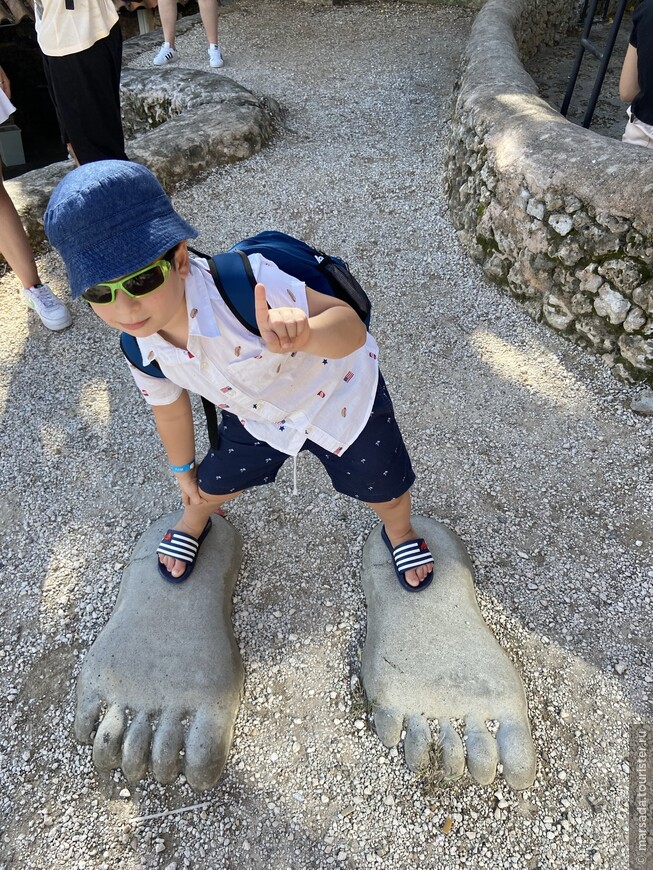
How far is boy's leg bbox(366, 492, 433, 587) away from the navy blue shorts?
0.13 m

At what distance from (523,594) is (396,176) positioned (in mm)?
2776

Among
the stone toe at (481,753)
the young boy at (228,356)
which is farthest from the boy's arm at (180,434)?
the stone toe at (481,753)

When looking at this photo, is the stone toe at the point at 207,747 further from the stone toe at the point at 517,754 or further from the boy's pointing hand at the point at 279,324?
the boy's pointing hand at the point at 279,324

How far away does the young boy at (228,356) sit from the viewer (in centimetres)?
104

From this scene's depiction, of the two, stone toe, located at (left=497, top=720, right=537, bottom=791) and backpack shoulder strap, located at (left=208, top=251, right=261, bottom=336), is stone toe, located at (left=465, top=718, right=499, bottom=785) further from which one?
backpack shoulder strap, located at (left=208, top=251, right=261, bottom=336)

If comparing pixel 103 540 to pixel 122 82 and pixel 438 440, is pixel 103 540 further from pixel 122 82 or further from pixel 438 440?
pixel 122 82

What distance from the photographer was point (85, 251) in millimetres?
1038

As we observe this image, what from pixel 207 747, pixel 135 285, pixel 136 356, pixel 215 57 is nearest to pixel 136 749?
pixel 207 747

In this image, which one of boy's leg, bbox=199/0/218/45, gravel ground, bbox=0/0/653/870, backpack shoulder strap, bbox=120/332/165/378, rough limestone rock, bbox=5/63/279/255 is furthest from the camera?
boy's leg, bbox=199/0/218/45

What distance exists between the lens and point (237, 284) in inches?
46.8

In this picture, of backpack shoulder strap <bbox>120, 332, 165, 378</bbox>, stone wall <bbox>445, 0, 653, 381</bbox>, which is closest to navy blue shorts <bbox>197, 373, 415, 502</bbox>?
backpack shoulder strap <bbox>120, 332, 165, 378</bbox>

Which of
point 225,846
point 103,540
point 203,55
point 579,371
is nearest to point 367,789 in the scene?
point 225,846

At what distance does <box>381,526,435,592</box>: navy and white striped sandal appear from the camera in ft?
6.01

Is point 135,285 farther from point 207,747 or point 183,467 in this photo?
point 207,747
